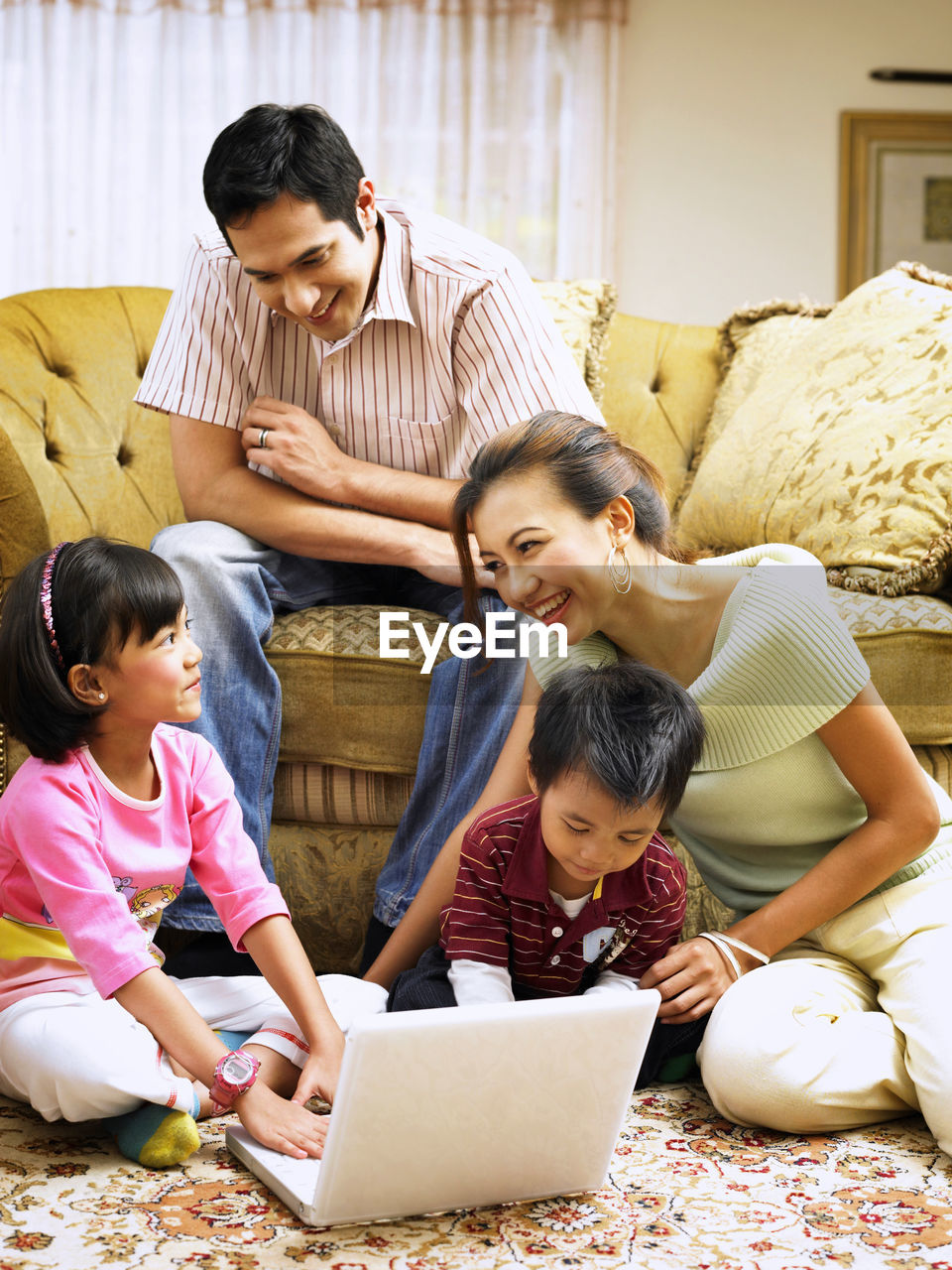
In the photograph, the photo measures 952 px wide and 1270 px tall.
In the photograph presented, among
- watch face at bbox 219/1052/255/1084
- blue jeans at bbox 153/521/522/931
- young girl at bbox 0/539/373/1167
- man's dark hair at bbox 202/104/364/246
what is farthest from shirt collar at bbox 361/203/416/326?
watch face at bbox 219/1052/255/1084

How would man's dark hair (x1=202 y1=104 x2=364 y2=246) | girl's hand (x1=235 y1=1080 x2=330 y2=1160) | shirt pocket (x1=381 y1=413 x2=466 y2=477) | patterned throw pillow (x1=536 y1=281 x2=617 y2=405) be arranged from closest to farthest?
1. girl's hand (x1=235 y1=1080 x2=330 y2=1160)
2. man's dark hair (x1=202 y1=104 x2=364 y2=246)
3. shirt pocket (x1=381 y1=413 x2=466 y2=477)
4. patterned throw pillow (x1=536 y1=281 x2=617 y2=405)

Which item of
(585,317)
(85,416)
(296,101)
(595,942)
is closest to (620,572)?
(595,942)

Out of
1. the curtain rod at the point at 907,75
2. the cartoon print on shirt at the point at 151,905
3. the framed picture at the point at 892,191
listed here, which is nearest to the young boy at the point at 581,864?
the cartoon print on shirt at the point at 151,905

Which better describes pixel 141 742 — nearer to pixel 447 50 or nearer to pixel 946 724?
pixel 946 724

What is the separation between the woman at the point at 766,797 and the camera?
1090mm

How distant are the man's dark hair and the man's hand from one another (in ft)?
0.76

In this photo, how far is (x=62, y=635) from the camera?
1099mm

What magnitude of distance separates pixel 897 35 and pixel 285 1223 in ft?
10.7

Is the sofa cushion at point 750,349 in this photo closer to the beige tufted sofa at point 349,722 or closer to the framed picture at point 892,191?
the beige tufted sofa at point 349,722

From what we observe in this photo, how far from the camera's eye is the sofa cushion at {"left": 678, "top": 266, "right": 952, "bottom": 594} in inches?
61.5

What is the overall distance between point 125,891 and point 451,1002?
323 millimetres

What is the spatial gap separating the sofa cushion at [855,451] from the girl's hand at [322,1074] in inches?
35.0

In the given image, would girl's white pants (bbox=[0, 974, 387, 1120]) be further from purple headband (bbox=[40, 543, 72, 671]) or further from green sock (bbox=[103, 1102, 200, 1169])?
purple headband (bbox=[40, 543, 72, 671])

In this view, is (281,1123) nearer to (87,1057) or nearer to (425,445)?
(87,1057)
